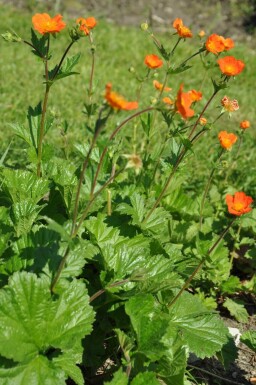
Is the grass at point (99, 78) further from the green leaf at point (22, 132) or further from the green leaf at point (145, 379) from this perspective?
the green leaf at point (145, 379)

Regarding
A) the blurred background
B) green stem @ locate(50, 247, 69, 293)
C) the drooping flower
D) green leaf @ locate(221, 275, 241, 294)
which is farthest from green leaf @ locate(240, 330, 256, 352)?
the blurred background

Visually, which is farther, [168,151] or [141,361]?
[168,151]

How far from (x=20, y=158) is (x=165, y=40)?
9.02 ft

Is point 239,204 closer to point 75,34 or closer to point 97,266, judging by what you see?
point 97,266

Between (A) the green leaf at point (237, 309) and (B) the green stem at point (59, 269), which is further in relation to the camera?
(A) the green leaf at point (237, 309)

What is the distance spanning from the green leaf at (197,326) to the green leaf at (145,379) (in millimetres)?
285

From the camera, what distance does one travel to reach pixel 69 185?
2.20 metres

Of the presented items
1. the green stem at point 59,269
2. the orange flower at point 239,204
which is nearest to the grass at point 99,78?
the orange flower at point 239,204

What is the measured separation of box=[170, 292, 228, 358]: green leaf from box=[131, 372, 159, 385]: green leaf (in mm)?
285

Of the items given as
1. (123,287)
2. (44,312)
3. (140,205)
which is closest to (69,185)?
(140,205)

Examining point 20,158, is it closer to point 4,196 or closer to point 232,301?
point 4,196

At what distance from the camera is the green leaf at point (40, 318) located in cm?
172

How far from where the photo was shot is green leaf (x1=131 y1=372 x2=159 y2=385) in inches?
69.6

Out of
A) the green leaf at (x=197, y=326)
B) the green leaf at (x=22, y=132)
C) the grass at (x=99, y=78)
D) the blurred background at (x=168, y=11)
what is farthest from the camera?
the blurred background at (x=168, y=11)
